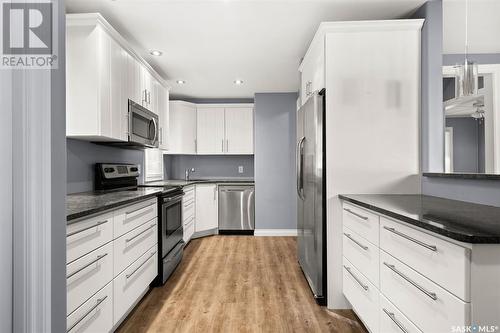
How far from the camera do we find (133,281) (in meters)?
2.02

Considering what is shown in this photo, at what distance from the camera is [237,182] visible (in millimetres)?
4598

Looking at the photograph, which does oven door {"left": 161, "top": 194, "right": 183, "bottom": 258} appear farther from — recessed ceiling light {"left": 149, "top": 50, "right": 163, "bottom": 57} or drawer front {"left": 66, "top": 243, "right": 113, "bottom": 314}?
recessed ceiling light {"left": 149, "top": 50, "right": 163, "bottom": 57}

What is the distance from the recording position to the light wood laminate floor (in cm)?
193

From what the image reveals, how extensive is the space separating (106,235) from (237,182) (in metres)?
3.05

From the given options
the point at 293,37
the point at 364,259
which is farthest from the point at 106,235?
the point at 293,37

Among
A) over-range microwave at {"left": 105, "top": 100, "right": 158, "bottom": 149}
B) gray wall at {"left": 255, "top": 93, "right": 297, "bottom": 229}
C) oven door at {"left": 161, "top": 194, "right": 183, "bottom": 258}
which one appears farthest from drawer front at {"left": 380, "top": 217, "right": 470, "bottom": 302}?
gray wall at {"left": 255, "top": 93, "right": 297, "bottom": 229}

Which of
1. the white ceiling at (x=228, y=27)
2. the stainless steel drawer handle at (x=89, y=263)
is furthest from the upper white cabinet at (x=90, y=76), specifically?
the stainless steel drawer handle at (x=89, y=263)

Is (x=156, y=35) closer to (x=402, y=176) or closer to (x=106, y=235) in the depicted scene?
(x=106, y=235)

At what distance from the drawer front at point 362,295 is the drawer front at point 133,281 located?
1.60 metres

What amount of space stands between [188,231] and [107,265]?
233 centimetres

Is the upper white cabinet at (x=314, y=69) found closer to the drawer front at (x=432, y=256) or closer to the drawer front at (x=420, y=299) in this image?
the drawer front at (x=432, y=256)

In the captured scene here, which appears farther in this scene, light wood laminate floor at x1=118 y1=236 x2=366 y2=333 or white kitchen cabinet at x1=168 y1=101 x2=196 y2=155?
white kitchen cabinet at x1=168 y1=101 x2=196 y2=155

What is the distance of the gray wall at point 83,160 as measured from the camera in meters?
2.29

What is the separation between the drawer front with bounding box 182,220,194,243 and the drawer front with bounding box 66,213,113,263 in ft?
7.14
